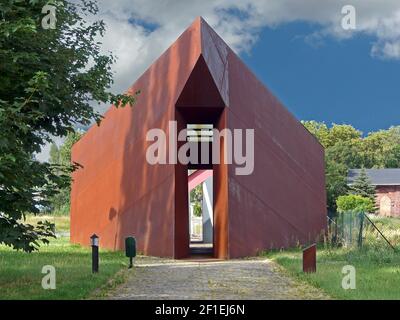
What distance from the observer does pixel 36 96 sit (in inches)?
→ 340

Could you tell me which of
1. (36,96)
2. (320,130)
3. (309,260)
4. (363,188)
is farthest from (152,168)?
(320,130)

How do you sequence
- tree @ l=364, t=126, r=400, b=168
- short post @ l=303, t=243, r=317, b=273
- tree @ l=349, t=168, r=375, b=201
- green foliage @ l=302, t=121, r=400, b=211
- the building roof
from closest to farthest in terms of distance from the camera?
short post @ l=303, t=243, r=317, b=273
tree @ l=349, t=168, r=375, b=201
the building roof
green foliage @ l=302, t=121, r=400, b=211
tree @ l=364, t=126, r=400, b=168

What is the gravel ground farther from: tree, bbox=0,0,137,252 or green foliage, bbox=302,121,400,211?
green foliage, bbox=302,121,400,211

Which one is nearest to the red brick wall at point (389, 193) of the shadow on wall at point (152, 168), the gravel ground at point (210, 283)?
the shadow on wall at point (152, 168)

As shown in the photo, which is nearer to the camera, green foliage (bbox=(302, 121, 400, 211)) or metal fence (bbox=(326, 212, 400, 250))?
metal fence (bbox=(326, 212, 400, 250))

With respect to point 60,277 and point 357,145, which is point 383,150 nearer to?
point 357,145

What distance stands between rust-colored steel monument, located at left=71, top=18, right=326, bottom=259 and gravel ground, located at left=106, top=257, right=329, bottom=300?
2.45 metres

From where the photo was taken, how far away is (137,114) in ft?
61.9

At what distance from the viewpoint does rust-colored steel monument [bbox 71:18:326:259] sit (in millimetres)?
17078

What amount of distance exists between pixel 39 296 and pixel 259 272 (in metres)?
5.77

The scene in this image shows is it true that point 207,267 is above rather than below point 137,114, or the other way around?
below

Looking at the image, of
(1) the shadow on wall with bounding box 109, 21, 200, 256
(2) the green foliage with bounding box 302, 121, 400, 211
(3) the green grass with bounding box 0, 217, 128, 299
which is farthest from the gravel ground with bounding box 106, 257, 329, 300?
(2) the green foliage with bounding box 302, 121, 400, 211
